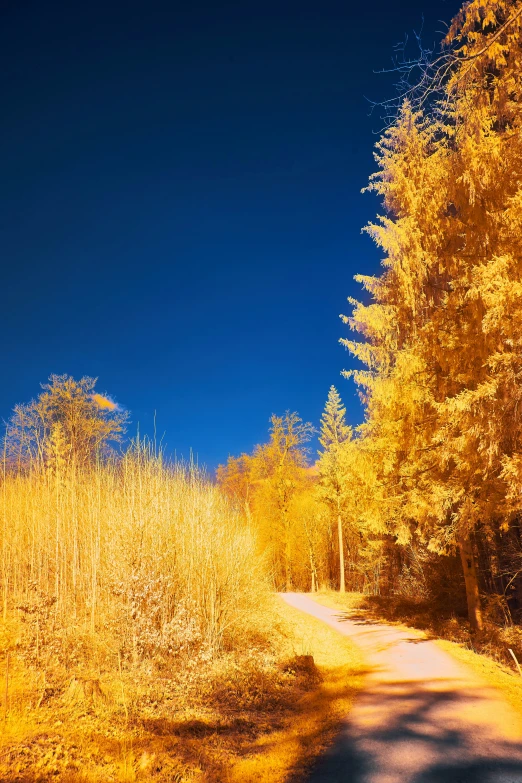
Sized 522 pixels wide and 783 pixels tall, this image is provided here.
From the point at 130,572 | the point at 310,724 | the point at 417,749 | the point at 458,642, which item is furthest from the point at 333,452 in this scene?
the point at 417,749

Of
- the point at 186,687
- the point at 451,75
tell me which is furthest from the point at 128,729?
the point at 451,75

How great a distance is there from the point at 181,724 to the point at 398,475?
7.62 meters

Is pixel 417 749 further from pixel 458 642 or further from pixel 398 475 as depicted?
pixel 398 475

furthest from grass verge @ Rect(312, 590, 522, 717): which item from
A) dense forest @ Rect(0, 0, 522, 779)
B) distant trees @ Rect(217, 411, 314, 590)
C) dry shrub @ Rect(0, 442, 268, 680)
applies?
distant trees @ Rect(217, 411, 314, 590)

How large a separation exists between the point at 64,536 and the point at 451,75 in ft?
32.2

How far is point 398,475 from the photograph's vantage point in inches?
451

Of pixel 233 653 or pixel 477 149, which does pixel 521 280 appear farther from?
pixel 233 653

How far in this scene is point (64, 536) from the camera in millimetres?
9414

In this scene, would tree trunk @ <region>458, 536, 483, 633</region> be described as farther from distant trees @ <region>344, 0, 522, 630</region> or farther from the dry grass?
the dry grass

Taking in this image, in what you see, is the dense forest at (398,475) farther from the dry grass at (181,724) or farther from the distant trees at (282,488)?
the distant trees at (282,488)

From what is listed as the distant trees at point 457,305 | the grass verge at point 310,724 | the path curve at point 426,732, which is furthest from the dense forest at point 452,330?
the grass verge at point 310,724

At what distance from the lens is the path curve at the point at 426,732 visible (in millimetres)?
4027

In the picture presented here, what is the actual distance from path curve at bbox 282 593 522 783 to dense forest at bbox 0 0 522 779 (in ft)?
6.68

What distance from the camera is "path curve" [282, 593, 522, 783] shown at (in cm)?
403
